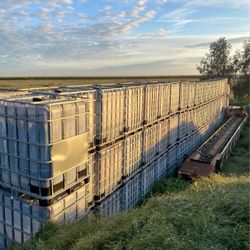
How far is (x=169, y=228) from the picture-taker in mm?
5105

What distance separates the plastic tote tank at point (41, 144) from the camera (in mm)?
5281

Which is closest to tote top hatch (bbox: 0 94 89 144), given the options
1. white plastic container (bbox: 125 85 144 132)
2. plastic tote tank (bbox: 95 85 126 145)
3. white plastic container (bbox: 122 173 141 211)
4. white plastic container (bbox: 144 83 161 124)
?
plastic tote tank (bbox: 95 85 126 145)

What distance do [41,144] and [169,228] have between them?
276 centimetres

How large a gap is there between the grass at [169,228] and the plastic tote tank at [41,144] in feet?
3.07

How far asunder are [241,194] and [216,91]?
677 inches

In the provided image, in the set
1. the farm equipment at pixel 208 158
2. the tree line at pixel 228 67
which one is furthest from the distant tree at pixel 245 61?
the farm equipment at pixel 208 158

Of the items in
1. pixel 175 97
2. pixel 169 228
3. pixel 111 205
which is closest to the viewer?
pixel 169 228

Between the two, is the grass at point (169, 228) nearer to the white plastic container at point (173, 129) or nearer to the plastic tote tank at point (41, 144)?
the plastic tote tank at point (41, 144)

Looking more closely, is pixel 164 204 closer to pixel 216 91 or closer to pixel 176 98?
pixel 176 98

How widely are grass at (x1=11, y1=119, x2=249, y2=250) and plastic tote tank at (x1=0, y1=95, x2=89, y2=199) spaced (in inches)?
36.9

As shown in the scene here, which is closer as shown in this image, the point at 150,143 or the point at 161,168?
the point at 150,143

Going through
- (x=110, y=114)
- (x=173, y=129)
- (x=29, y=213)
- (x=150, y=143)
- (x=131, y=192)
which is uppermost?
(x=110, y=114)

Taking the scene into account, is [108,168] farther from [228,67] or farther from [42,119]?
[228,67]

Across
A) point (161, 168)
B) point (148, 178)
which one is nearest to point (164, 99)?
point (161, 168)
